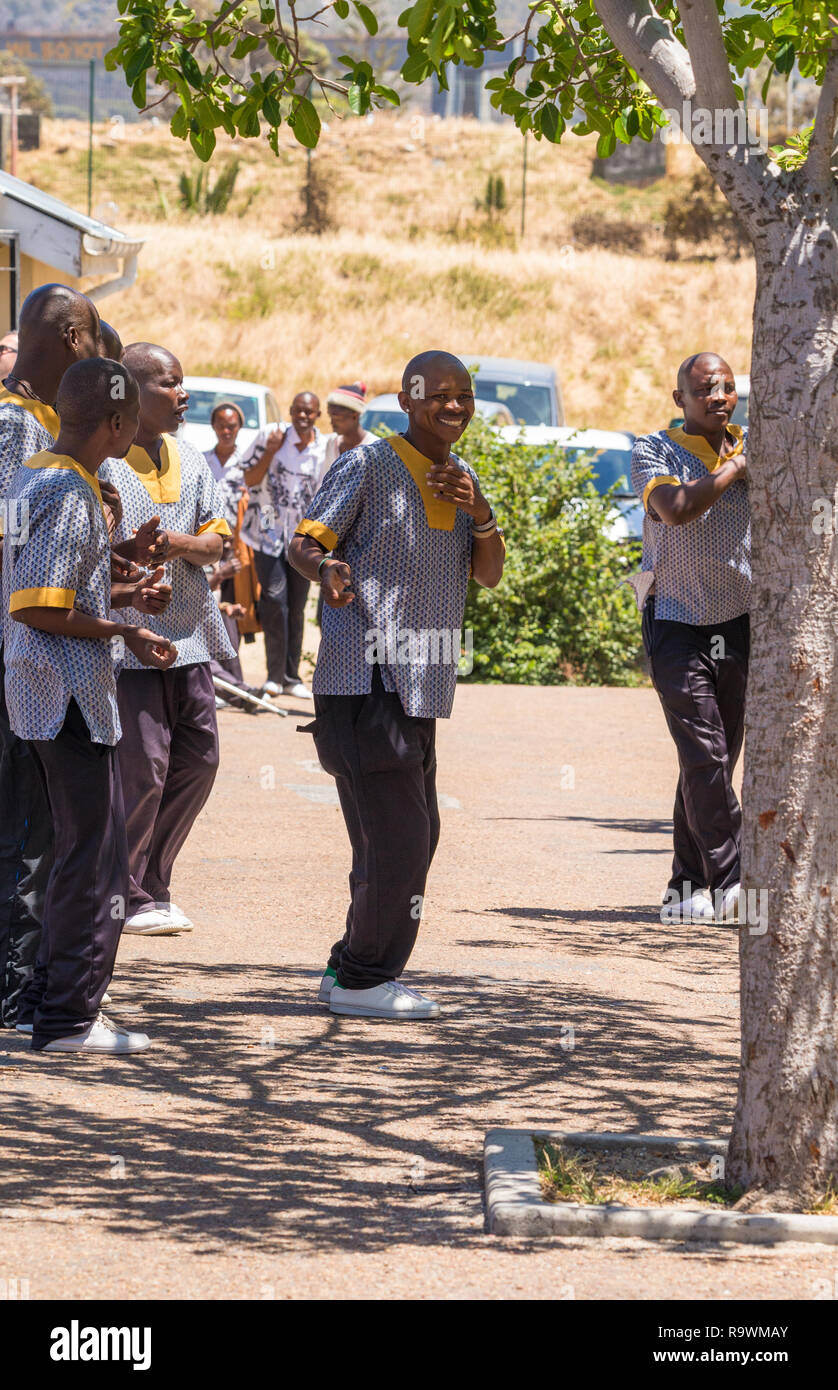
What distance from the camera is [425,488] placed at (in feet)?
19.1

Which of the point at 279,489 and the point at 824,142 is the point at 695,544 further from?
the point at 279,489

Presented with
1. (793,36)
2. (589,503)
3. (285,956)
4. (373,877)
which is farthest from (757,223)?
(589,503)

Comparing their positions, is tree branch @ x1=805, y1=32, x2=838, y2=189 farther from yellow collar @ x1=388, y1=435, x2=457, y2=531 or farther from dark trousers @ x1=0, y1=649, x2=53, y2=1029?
dark trousers @ x1=0, y1=649, x2=53, y2=1029

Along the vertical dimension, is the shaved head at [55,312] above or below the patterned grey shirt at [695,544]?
above

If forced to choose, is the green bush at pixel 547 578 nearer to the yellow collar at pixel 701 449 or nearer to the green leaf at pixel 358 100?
the yellow collar at pixel 701 449

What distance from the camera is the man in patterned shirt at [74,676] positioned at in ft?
16.4

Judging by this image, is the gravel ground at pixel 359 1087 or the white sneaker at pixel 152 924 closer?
the gravel ground at pixel 359 1087

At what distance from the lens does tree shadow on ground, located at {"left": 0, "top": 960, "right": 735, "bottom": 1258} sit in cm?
405

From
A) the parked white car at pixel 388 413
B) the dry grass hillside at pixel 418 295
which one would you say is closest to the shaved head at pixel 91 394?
the parked white car at pixel 388 413

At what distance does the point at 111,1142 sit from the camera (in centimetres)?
448

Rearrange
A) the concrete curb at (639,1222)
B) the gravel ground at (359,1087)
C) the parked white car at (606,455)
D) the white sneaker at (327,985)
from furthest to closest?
the parked white car at (606,455) < the white sneaker at (327,985) < the concrete curb at (639,1222) < the gravel ground at (359,1087)

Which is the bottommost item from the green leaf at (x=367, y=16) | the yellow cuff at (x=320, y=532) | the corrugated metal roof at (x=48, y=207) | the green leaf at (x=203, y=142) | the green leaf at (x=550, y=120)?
the yellow cuff at (x=320, y=532)

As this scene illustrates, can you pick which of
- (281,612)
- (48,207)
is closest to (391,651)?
(281,612)

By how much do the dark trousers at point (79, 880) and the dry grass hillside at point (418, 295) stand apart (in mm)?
29175
